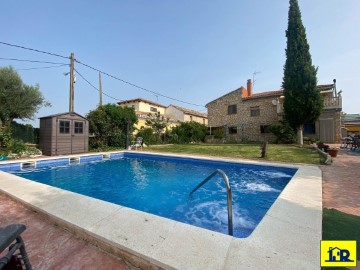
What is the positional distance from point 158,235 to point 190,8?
1420 centimetres

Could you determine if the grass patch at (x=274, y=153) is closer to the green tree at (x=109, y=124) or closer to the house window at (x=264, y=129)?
the green tree at (x=109, y=124)

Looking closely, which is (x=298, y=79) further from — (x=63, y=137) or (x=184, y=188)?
(x=63, y=137)

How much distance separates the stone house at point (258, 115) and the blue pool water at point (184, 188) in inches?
594

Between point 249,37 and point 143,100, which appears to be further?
point 143,100

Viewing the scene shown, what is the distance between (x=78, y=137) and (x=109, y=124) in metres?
2.79

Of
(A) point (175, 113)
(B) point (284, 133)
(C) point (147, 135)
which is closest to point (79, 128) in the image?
(C) point (147, 135)

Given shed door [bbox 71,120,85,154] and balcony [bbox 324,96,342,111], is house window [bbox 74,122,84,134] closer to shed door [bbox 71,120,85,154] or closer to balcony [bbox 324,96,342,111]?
shed door [bbox 71,120,85,154]

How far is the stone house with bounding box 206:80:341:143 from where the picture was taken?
18.3m

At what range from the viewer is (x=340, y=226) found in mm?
2842

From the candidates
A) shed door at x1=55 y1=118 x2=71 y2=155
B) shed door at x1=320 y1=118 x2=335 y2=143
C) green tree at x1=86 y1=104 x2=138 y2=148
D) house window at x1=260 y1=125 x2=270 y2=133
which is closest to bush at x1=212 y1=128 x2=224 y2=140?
house window at x1=260 y1=125 x2=270 y2=133

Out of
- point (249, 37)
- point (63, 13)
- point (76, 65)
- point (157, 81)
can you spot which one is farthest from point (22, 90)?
point (249, 37)

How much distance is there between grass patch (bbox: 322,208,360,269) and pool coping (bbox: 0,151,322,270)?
0.43ft

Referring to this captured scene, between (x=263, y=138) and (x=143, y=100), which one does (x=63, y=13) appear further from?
(x=263, y=138)

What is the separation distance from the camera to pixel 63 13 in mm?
11266
